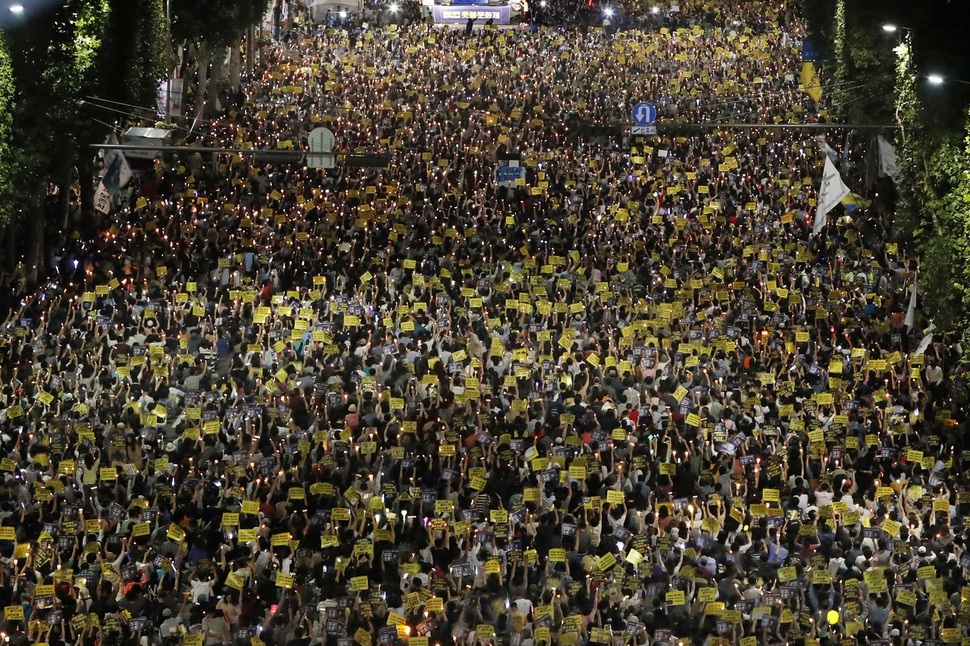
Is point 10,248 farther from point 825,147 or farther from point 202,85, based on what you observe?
point 825,147

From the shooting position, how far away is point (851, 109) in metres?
44.5

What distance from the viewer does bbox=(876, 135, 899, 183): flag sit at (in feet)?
134

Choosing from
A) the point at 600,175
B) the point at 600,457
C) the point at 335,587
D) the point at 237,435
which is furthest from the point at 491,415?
the point at 600,175

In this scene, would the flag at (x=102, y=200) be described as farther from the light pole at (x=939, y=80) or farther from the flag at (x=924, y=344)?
the flag at (x=924, y=344)

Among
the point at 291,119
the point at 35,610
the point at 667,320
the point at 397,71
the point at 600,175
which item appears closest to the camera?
the point at 35,610

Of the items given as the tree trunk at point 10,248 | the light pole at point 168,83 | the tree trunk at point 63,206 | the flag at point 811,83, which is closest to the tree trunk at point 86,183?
the tree trunk at point 63,206

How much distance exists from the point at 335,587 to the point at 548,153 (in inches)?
973

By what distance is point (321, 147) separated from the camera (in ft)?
108

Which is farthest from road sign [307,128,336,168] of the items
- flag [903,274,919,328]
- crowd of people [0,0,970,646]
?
flag [903,274,919,328]

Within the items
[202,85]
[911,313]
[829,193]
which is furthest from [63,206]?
[911,313]

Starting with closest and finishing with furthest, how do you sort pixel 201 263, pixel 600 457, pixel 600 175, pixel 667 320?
pixel 600 457 → pixel 667 320 → pixel 201 263 → pixel 600 175

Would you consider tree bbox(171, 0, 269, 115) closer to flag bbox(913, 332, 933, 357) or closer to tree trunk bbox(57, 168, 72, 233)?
tree trunk bbox(57, 168, 72, 233)

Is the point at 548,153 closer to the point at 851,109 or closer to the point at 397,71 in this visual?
the point at 851,109

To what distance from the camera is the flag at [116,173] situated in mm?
38906
